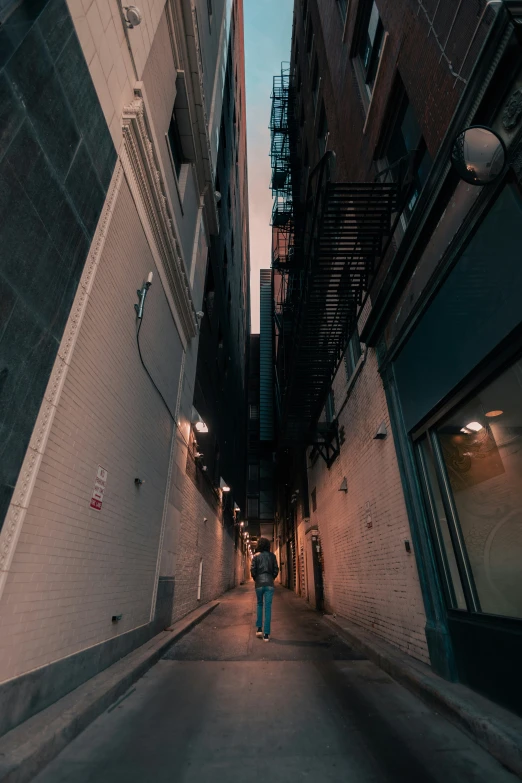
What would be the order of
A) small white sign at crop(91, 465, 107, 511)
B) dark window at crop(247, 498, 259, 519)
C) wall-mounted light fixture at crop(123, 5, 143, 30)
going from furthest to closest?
dark window at crop(247, 498, 259, 519), wall-mounted light fixture at crop(123, 5, 143, 30), small white sign at crop(91, 465, 107, 511)

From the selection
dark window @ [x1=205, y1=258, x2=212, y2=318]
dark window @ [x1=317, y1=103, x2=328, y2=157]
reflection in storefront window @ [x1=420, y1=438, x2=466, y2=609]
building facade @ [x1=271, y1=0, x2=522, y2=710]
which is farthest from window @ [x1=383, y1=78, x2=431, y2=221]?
dark window @ [x1=205, y1=258, x2=212, y2=318]

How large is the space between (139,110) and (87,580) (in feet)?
21.2

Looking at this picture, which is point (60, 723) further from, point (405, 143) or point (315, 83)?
point (315, 83)

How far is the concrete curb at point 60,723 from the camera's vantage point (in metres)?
2.48

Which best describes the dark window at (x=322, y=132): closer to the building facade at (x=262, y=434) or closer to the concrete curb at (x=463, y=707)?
the concrete curb at (x=463, y=707)

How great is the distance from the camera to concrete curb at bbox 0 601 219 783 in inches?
97.5

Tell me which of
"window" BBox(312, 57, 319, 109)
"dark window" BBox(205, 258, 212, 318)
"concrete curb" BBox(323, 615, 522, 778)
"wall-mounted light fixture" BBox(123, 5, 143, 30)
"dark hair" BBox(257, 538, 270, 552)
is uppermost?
"window" BBox(312, 57, 319, 109)

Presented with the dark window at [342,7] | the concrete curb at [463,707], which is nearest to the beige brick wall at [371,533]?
the concrete curb at [463,707]

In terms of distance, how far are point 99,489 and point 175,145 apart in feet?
29.2

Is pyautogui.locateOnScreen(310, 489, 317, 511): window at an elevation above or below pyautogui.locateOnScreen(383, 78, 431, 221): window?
below

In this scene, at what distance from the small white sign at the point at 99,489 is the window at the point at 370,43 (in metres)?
10.2

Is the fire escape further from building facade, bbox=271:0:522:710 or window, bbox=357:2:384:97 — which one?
window, bbox=357:2:384:97

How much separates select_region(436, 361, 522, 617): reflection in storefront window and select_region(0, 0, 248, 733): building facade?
4.66 m

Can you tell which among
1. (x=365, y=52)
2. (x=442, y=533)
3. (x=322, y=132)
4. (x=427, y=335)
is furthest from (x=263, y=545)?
(x=322, y=132)
